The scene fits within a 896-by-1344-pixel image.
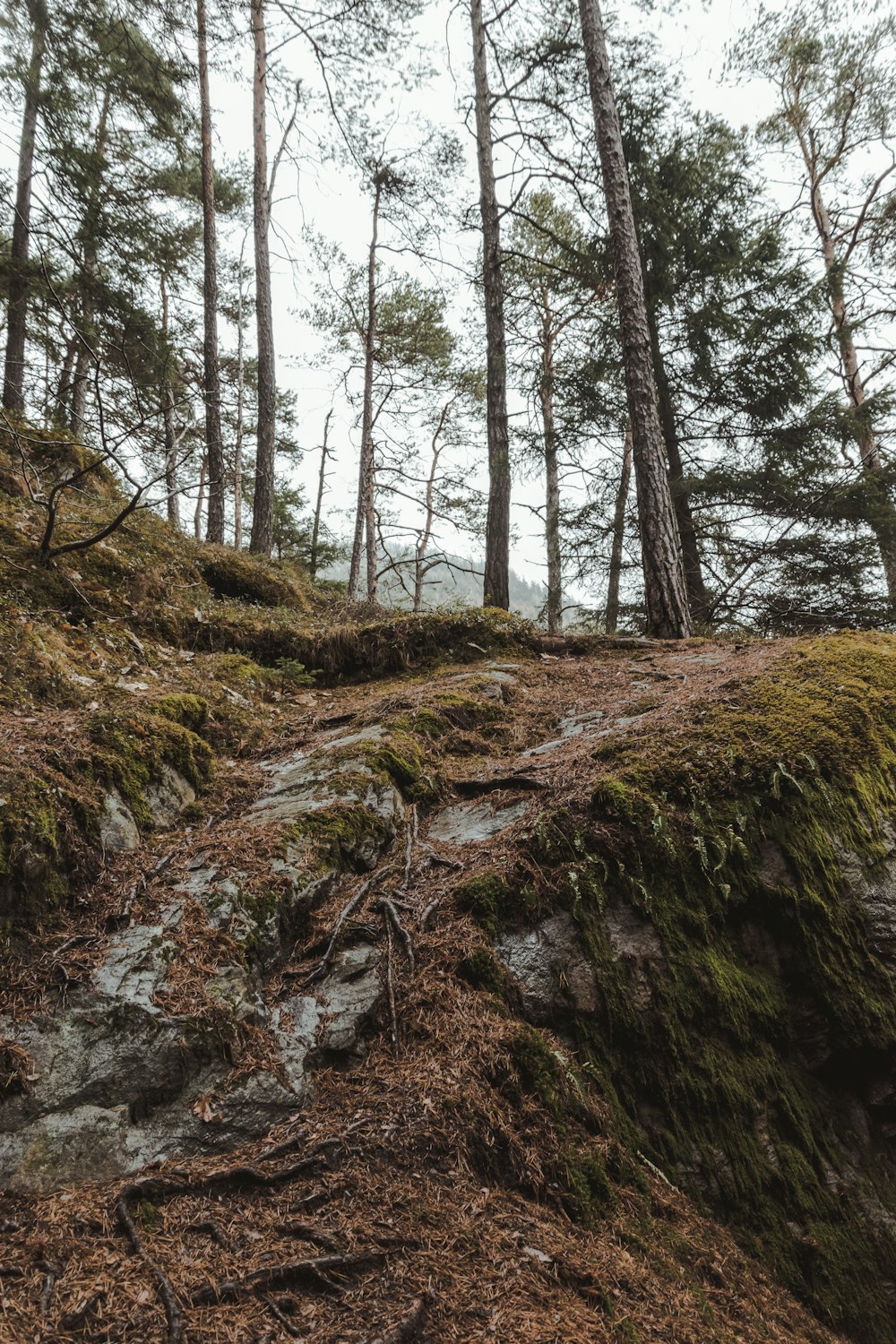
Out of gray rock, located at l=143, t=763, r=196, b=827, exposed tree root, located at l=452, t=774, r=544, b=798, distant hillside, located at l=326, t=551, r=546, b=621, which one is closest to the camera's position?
gray rock, located at l=143, t=763, r=196, b=827

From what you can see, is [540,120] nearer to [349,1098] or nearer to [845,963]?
[845,963]

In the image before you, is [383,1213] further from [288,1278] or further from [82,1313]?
[82,1313]

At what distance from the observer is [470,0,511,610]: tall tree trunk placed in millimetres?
9203

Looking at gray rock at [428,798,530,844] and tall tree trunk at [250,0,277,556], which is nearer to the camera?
gray rock at [428,798,530,844]

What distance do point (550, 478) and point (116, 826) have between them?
48.1 ft

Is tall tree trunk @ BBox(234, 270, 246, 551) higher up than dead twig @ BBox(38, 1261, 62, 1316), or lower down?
higher up

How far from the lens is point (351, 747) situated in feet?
12.9

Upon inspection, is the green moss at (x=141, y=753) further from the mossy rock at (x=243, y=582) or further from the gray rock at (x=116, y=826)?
the mossy rock at (x=243, y=582)

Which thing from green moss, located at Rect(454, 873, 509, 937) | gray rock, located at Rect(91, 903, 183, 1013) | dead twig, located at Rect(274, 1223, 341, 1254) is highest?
green moss, located at Rect(454, 873, 509, 937)

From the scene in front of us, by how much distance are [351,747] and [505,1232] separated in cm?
252

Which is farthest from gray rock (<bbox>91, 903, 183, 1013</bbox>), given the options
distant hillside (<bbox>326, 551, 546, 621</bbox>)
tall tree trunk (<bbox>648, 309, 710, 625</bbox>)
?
tall tree trunk (<bbox>648, 309, 710, 625</bbox>)

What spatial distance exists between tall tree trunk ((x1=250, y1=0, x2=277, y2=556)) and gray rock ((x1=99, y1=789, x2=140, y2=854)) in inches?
382

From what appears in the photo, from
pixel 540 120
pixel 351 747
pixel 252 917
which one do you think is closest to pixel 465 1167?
pixel 252 917

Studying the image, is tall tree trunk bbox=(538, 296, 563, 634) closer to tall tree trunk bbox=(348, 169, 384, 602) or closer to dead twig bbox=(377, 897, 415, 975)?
tall tree trunk bbox=(348, 169, 384, 602)
